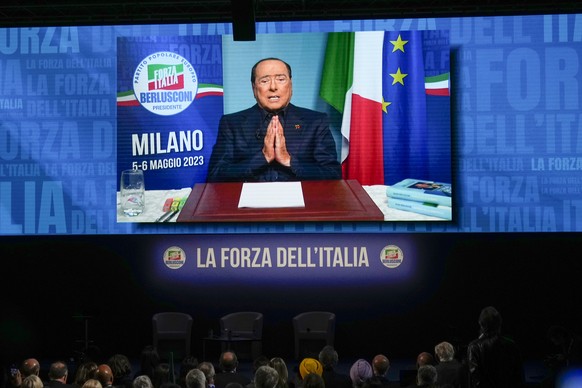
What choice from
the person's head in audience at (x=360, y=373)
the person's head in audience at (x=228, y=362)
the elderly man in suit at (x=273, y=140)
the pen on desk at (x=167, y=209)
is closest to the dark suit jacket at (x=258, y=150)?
the elderly man in suit at (x=273, y=140)

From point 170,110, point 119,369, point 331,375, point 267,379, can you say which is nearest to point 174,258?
point 170,110

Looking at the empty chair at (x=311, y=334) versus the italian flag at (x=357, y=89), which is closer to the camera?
the empty chair at (x=311, y=334)

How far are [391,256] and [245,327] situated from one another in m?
1.79

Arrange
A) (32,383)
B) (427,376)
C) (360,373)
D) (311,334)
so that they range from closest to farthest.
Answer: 1. (32,383)
2. (427,376)
3. (360,373)
4. (311,334)

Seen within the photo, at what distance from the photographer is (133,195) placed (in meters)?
10.3

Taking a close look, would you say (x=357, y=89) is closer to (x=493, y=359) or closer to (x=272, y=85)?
(x=272, y=85)

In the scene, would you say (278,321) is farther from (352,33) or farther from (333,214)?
(352,33)

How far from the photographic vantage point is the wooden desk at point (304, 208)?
10.2 m

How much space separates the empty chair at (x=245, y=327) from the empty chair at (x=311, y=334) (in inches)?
15.7

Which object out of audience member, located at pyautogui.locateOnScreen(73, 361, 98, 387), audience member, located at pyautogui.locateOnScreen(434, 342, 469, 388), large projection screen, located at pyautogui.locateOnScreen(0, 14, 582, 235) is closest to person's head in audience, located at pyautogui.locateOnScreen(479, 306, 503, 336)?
audience member, located at pyautogui.locateOnScreen(434, 342, 469, 388)

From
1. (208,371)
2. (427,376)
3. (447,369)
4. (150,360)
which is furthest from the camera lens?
(150,360)

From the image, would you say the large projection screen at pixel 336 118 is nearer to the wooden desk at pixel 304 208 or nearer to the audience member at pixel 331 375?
the wooden desk at pixel 304 208

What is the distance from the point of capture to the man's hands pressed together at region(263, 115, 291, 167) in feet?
34.2

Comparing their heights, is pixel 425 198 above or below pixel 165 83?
below
